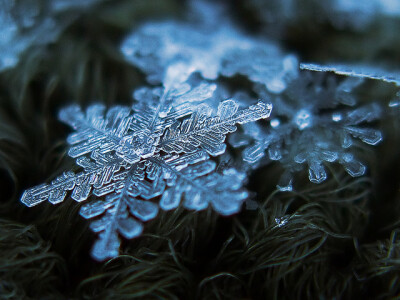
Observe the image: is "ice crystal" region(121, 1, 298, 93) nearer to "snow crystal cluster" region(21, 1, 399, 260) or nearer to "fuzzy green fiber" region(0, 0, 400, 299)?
"snow crystal cluster" region(21, 1, 399, 260)

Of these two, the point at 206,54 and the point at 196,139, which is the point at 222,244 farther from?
the point at 206,54

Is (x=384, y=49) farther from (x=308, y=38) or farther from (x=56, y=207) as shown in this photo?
(x=56, y=207)

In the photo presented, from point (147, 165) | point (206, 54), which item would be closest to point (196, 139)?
point (147, 165)

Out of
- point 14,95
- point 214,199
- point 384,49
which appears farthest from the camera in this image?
point 384,49

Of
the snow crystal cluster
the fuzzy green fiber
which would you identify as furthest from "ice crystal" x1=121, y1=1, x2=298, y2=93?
the fuzzy green fiber

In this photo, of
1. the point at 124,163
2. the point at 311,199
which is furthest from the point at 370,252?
the point at 124,163

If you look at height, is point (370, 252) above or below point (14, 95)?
below
